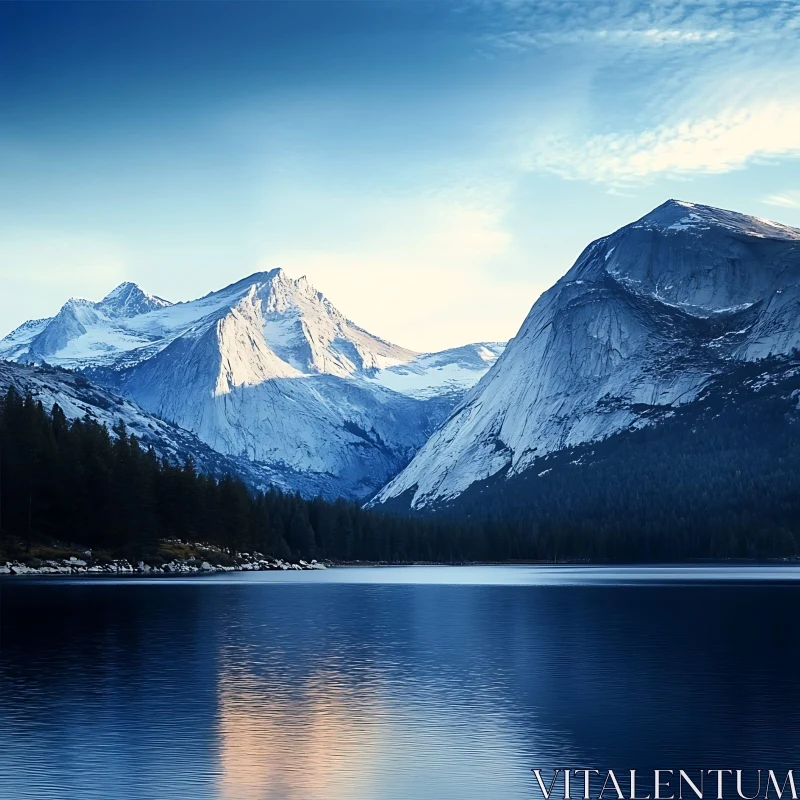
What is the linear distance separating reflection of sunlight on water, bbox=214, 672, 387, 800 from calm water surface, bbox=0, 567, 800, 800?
0.12 metres

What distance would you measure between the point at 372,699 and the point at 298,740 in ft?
30.7

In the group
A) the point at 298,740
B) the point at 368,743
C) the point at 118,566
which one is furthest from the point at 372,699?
the point at 118,566

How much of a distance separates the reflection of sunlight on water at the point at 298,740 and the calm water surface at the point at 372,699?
12 cm

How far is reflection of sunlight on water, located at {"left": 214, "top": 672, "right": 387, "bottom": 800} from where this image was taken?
106 ft

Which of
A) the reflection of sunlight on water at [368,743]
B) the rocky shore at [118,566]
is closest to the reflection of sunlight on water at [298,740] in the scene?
the reflection of sunlight on water at [368,743]

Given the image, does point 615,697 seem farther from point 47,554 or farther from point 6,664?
point 47,554

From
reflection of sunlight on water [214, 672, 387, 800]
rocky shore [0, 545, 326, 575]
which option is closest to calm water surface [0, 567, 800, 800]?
reflection of sunlight on water [214, 672, 387, 800]

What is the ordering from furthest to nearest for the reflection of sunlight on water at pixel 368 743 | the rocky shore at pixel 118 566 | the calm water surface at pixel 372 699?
the rocky shore at pixel 118 566 → the calm water surface at pixel 372 699 → the reflection of sunlight on water at pixel 368 743

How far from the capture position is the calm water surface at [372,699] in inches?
1345

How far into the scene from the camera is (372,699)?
48125 millimetres

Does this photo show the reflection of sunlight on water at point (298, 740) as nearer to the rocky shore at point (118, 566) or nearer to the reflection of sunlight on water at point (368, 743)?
the reflection of sunlight on water at point (368, 743)

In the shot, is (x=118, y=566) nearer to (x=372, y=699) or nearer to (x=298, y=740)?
(x=372, y=699)

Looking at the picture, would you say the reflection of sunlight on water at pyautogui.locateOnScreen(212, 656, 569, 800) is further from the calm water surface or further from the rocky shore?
the rocky shore

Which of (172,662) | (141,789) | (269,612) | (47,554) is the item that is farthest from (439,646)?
(47,554)
